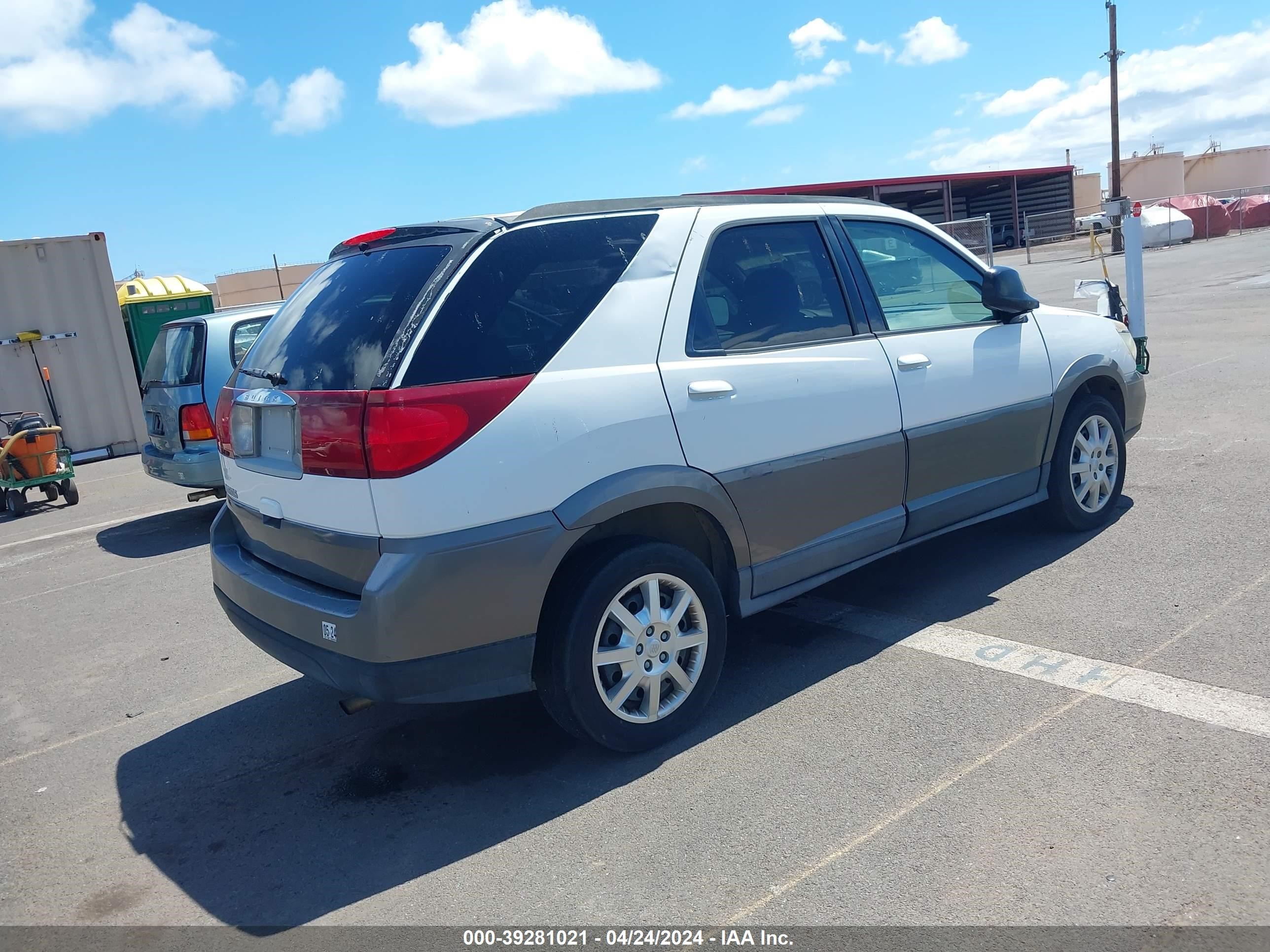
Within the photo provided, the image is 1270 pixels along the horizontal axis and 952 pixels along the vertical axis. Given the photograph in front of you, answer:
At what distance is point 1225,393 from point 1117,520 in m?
4.16

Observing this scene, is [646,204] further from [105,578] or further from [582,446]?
[105,578]

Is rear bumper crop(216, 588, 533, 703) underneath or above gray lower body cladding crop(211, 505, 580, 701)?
underneath

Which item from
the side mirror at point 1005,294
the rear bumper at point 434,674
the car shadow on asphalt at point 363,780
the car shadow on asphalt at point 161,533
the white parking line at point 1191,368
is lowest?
the car shadow on asphalt at point 363,780

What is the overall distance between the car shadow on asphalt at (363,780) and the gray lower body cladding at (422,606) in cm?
47

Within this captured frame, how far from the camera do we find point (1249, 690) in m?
3.69

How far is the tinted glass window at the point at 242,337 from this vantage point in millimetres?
8336

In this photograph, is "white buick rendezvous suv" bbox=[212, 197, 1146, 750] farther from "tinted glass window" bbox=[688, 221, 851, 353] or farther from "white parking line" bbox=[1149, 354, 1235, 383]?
"white parking line" bbox=[1149, 354, 1235, 383]

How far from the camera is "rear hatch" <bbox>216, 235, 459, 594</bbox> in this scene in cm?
332

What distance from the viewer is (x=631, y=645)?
3.62 metres

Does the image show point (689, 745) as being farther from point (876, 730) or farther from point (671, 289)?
point (671, 289)

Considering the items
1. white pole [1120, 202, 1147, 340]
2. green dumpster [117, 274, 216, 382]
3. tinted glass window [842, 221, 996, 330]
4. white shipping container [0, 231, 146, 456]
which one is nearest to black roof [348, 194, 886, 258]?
tinted glass window [842, 221, 996, 330]

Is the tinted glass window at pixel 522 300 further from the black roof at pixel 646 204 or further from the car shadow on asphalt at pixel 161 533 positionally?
the car shadow on asphalt at pixel 161 533

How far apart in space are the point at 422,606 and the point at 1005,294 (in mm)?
3312

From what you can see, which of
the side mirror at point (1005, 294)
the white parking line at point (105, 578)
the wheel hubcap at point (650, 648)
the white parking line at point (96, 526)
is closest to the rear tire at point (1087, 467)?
the side mirror at point (1005, 294)
